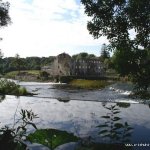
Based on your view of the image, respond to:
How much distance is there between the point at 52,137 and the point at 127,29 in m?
4.54

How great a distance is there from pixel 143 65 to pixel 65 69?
98404 millimetres

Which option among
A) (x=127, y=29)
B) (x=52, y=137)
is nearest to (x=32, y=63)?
(x=127, y=29)

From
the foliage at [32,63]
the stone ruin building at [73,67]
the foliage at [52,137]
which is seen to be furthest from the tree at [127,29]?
the foliage at [32,63]

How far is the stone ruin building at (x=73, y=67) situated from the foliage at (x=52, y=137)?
99305mm

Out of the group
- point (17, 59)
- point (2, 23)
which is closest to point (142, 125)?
point (2, 23)

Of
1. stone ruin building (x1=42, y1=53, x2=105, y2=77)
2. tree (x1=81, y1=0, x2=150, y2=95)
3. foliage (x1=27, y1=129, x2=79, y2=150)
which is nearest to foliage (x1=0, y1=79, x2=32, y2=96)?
tree (x1=81, y1=0, x2=150, y2=95)

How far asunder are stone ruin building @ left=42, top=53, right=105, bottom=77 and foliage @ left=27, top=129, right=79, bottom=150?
99305mm

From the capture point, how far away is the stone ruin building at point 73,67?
4119 inches

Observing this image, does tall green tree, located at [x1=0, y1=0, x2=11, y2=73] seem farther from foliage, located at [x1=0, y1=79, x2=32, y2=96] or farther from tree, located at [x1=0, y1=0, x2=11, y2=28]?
foliage, located at [x1=0, y1=79, x2=32, y2=96]

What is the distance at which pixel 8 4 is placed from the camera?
21750 millimetres

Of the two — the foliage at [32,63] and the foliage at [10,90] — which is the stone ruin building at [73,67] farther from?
the foliage at [10,90]

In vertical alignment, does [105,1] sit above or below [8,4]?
below

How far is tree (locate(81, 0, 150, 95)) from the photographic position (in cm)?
643

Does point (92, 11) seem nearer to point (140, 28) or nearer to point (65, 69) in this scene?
point (140, 28)
